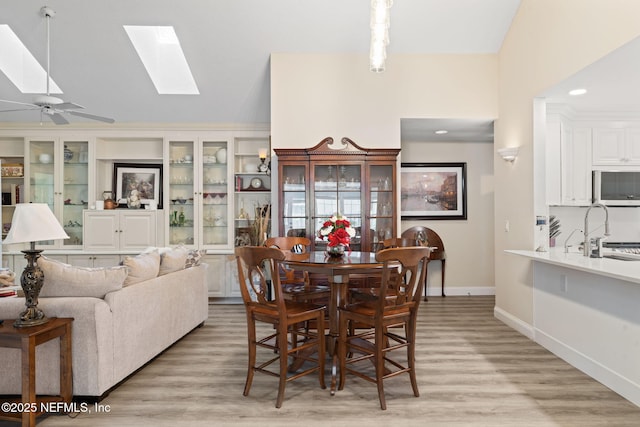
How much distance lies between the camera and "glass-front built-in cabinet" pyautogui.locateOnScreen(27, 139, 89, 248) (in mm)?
5629

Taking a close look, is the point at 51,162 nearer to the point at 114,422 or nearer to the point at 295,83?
the point at 295,83

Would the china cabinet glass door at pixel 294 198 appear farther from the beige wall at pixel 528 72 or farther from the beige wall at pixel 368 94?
the beige wall at pixel 528 72

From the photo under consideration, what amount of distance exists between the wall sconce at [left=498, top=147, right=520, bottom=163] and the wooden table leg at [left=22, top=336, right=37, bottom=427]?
4.37 meters

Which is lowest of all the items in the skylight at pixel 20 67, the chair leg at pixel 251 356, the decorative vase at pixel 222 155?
the chair leg at pixel 251 356

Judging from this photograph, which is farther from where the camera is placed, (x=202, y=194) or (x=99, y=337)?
(x=202, y=194)

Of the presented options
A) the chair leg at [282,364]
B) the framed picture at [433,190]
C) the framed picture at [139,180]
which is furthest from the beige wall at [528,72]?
the framed picture at [139,180]

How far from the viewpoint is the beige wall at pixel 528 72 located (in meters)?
2.90

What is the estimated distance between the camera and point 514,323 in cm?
419

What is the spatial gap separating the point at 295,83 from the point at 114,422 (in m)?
3.77

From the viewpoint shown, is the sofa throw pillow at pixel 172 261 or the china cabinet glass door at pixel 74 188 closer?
the sofa throw pillow at pixel 172 261

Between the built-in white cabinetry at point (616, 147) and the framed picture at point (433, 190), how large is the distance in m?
1.75

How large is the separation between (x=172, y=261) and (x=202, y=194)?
2.20 meters

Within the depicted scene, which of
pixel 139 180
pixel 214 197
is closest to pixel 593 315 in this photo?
pixel 214 197

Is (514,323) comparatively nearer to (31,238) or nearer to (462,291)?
(462,291)
